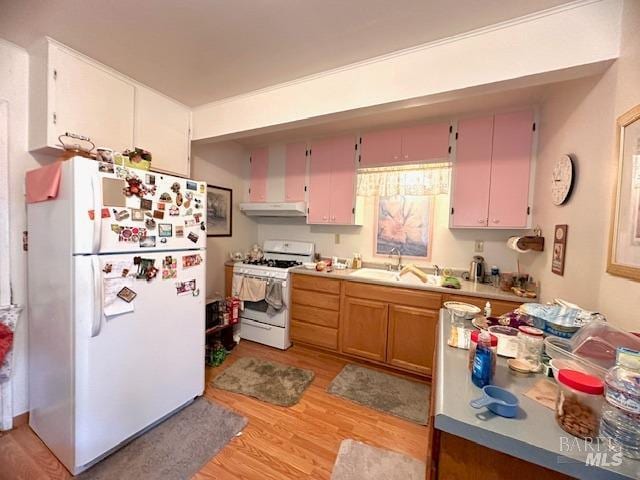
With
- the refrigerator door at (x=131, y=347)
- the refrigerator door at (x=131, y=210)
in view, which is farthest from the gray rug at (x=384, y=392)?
the refrigerator door at (x=131, y=210)

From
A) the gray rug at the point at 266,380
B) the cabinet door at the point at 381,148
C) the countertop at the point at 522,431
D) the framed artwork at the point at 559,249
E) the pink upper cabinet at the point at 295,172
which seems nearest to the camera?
the countertop at the point at 522,431

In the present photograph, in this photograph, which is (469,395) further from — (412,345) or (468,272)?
(468,272)

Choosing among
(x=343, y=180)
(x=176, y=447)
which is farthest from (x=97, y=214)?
(x=343, y=180)

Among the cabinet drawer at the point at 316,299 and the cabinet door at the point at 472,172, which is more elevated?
the cabinet door at the point at 472,172

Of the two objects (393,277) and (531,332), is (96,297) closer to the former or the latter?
(531,332)

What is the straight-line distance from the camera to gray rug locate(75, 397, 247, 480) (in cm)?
141

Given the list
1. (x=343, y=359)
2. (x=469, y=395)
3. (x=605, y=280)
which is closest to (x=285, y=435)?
(x=343, y=359)

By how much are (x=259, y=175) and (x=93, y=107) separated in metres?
1.78

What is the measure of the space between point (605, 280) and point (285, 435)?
1947 millimetres

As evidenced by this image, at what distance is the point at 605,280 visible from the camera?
3.81 feet

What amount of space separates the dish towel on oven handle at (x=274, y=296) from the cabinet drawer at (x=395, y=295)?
712 millimetres

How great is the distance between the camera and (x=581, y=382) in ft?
2.07

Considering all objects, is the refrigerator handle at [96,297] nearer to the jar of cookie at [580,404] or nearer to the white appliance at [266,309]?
the white appliance at [266,309]

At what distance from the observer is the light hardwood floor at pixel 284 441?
4.72ft
